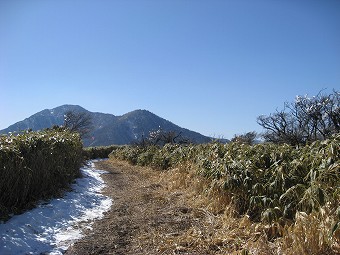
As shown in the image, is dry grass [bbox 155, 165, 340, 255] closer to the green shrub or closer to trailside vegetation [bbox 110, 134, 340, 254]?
trailside vegetation [bbox 110, 134, 340, 254]

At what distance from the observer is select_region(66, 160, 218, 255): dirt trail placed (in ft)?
13.7

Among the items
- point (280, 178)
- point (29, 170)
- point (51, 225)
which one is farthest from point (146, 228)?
point (29, 170)

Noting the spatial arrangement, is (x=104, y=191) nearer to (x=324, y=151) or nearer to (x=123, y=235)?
(x=123, y=235)

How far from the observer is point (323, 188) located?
145 inches

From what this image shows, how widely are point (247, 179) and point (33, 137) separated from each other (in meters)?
4.80

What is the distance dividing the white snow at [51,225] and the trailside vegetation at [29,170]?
33 centimetres

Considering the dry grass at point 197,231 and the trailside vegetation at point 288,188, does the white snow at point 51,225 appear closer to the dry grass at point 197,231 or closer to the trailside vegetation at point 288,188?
the dry grass at point 197,231

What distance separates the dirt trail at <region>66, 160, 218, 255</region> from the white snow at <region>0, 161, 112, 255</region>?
0.25 metres

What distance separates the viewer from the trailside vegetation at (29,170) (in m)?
5.34

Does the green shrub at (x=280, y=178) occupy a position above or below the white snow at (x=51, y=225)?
above

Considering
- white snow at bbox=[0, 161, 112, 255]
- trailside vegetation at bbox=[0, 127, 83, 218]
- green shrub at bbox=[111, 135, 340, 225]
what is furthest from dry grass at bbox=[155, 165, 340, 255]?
trailside vegetation at bbox=[0, 127, 83, 218]

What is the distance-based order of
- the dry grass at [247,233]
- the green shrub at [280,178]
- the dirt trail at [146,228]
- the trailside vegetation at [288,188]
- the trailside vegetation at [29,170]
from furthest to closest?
1. the trailside vegetation at [29,170]
2. the dirt trail at [146,228]
3. the green shrub at [280,178]
4. the trailside vegetation at [288,188]
5. the dry grass at [247,233]

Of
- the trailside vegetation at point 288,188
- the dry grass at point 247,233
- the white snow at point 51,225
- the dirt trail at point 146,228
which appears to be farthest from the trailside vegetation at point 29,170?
the trailside vegetation at point 288,188

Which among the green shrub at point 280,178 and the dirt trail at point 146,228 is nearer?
the green shrub at point 280,178
